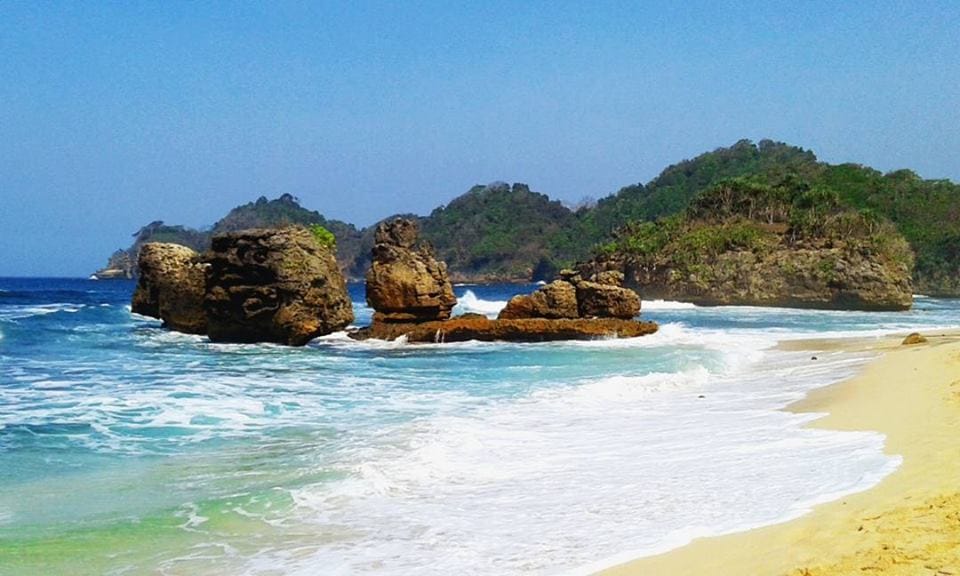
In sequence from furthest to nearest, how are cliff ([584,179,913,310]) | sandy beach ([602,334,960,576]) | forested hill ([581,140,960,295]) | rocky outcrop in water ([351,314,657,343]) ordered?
forested hill ([581,140,960,295]) < cliff ([584,179,913,310]) < rocky outcrop in water ([351,314,657,343]) < sandy beach ([602,334,960,576])

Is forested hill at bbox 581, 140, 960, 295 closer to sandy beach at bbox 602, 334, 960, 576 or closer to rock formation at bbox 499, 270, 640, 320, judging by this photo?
rock formation at bbox 499, 270, 640, 320

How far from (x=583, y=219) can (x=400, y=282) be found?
14898 centimetres

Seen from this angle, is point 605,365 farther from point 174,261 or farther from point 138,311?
point 138,311

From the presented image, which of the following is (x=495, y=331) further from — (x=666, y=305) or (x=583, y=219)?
(x=583, y=219)

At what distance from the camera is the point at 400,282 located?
27953 millimetres

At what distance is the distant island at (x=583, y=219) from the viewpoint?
10194cm

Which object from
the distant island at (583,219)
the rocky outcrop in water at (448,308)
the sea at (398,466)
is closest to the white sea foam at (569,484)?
the sea at (398,466)

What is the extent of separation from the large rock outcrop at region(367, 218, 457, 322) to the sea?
33.7ft

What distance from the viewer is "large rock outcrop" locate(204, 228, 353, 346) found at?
82.2ft

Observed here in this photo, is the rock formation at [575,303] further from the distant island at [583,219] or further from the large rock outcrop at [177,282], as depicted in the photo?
the distant island at [583,219]

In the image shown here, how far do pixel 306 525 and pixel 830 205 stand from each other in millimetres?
77434

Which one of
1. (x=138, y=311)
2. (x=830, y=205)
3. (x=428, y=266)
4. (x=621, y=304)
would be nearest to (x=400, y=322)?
(x=428, y=266)

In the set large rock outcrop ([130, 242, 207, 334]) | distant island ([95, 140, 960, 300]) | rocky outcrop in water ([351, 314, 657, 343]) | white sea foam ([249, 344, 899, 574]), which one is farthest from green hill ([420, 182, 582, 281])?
white sea foam ([249, 344, 899, 574])

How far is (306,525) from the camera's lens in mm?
6684
